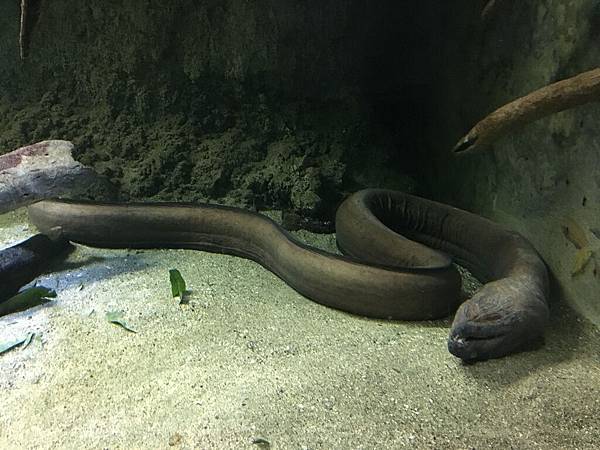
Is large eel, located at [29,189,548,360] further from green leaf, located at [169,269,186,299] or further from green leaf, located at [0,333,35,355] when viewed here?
green leaf, located at [0,333,35,355]

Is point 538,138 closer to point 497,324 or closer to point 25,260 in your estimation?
point 497,324

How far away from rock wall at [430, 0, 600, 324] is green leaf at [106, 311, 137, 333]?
2330 mm

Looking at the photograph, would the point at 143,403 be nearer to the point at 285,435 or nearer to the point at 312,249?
the point at 285,435

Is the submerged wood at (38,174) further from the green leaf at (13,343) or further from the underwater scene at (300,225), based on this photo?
the green leaf at (13,343)

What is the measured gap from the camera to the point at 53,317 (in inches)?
109

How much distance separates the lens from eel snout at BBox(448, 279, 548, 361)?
2.39 meters

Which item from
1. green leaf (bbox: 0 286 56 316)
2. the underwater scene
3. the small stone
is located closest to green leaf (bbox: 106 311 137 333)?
the underwater scene

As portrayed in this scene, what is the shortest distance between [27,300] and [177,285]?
31.8 inches

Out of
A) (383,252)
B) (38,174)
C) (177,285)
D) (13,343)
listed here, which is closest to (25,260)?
(38,174)

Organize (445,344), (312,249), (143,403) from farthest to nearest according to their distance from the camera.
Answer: (312,249), (445,344), (143,403)

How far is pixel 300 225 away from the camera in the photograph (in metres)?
4.09

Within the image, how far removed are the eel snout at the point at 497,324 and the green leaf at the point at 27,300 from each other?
2188 mm

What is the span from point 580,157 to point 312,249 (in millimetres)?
1521

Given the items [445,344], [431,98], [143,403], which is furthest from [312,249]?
[431,98]
